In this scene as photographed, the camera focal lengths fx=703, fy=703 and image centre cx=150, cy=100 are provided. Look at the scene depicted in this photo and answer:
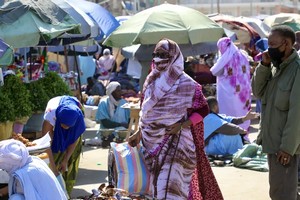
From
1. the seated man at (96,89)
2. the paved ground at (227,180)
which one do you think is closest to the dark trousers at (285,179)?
the paved ground at (227,180)

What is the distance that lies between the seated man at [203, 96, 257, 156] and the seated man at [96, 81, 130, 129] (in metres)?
1.99

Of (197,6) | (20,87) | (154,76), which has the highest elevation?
(154,76)

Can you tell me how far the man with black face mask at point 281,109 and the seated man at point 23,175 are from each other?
6.48 feet

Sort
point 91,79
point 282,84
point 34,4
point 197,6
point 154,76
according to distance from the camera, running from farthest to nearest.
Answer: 1. point 197,6
2. point 91,79
3. point 34,4
4. point 154,76
5. point 282,84

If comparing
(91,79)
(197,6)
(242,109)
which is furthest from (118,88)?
(197,6)

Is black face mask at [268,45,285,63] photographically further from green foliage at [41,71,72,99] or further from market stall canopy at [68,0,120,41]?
market stall canopy at [68,0,120,41]

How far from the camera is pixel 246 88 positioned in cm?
1184

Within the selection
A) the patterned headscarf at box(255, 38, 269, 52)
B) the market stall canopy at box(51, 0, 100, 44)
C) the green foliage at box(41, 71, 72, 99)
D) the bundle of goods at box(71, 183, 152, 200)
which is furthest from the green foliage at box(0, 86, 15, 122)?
the patterned headscarf at box(255, 38, 269, 52)

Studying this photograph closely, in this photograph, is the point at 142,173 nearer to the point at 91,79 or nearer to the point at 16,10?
the point at 16,10

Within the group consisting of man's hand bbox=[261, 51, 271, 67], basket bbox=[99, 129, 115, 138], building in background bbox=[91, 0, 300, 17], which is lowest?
building in background bbox=[91, 0, 300, 17]

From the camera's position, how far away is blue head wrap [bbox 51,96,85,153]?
6.20m

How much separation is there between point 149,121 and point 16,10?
3.25 m

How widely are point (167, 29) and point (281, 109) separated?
6411 millimetres

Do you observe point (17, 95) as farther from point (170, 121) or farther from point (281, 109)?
point (281, 109)
